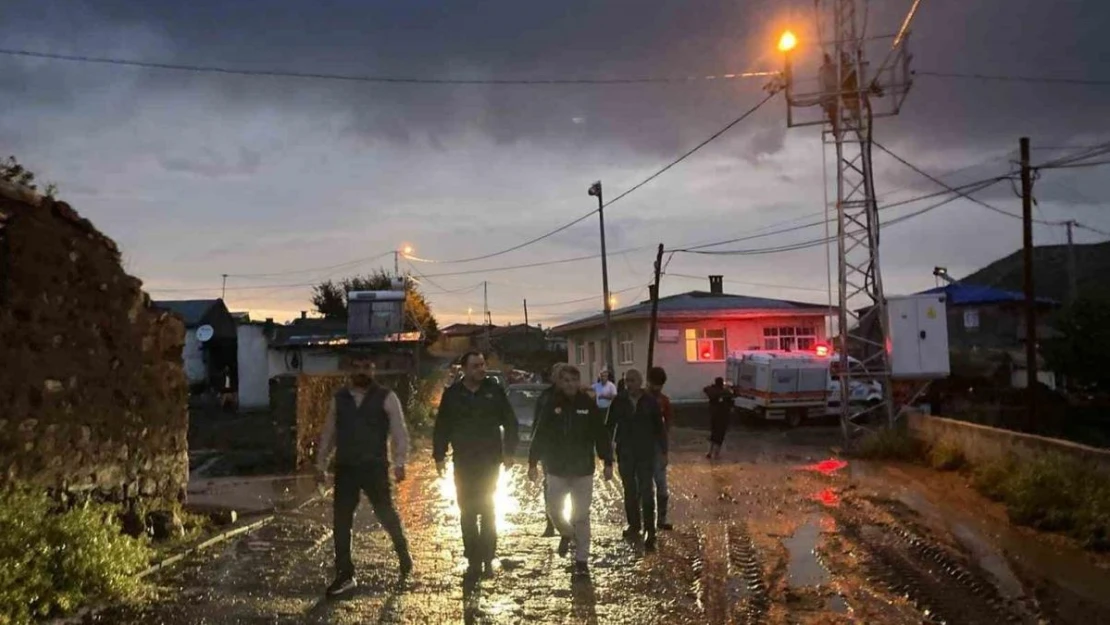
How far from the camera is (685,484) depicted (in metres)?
15.5

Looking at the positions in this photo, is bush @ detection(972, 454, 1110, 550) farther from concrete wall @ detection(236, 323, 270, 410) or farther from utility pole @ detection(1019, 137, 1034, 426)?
concrete wall @ detection(236, 323, 270, 410)

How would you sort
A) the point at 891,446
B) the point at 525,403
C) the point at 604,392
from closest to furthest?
the point at 891,446
the point at 604,392
the point at 525,403

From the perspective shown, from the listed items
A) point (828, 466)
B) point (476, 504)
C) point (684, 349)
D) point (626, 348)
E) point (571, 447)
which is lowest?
point (828, 466)

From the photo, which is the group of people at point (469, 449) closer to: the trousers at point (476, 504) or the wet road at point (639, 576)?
the trousers at point (476, 504)

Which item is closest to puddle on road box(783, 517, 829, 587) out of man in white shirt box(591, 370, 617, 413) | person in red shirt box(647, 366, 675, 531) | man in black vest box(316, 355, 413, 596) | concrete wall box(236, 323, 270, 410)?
person in red shirt box(647, 366, 675, 531)

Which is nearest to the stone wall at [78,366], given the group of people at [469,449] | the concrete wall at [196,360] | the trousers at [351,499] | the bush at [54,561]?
the bush at [54,561]

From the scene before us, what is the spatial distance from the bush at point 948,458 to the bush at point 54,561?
42.1 ft

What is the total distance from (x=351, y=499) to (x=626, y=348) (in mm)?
33398

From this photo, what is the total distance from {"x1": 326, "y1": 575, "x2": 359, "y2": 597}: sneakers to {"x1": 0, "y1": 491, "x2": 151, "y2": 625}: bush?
1.37 metres

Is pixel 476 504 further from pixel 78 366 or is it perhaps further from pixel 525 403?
pixel 525 403

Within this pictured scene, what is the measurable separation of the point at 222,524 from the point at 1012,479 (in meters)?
9.36

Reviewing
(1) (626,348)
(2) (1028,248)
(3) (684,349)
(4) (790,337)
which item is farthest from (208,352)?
(2) (1028,248)

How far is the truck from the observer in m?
29.6

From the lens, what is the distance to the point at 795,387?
2975 cm
